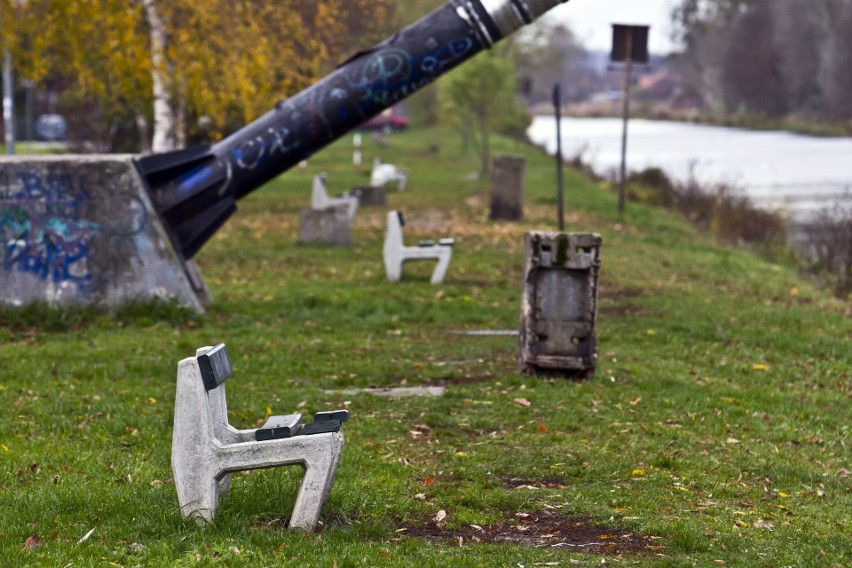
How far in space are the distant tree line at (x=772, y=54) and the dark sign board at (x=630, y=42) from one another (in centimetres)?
7628

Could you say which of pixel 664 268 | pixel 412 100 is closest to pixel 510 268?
pixel 664 268

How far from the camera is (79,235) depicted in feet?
41.2

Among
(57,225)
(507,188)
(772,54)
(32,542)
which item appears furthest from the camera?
(772,54)

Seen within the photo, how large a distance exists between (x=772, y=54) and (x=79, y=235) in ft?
355

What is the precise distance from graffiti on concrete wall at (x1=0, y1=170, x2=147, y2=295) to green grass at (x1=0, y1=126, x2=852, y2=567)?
17.1 inches

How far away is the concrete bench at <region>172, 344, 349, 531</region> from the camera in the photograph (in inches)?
241

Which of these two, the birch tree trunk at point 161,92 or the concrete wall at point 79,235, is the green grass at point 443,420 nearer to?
the concrete wall at point 79,235

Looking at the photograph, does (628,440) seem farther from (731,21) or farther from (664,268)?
(731,21)

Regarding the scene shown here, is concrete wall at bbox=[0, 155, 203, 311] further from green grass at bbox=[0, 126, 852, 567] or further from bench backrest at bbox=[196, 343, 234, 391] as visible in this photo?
bench backrest at bbox=[196, 343, 234, 391]

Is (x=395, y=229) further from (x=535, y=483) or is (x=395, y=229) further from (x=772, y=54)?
(x=772, y=54)

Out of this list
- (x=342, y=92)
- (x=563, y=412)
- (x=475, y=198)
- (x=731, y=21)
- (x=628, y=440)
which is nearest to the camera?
(x=628, y=440)

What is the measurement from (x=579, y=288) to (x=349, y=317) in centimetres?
387

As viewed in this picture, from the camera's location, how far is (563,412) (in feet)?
30.2

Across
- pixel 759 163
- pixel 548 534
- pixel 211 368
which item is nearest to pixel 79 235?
pixel 211 368
